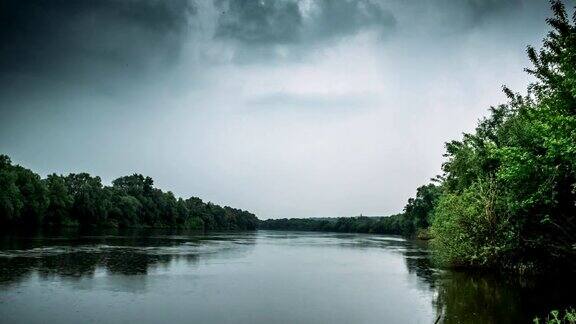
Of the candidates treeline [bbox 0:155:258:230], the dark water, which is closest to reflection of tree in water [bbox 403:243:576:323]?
the dark water

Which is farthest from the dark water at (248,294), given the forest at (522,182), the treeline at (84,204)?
the treeline at (84,204)

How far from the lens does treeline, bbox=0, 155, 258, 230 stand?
264 feet

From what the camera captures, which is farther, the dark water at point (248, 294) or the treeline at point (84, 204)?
the treeline at point (84, 204)

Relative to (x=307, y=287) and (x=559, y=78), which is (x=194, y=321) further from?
(x=559, y=78)

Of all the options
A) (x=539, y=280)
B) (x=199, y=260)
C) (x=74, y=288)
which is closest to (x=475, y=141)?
(x=539, y=280)

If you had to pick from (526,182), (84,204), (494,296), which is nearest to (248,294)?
(494,296)

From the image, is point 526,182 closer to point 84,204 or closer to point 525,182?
point 525,182

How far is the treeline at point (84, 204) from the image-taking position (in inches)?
3169

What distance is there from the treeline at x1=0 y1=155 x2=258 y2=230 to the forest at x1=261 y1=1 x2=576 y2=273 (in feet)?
244

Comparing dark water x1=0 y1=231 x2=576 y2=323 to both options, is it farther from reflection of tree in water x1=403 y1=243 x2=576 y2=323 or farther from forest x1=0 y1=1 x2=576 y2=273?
forest x1=0 y1=1 x2=576 y2=273

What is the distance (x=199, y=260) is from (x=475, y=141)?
85.9 ft

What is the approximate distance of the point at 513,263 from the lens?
101ft

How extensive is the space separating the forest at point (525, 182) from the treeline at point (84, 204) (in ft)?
244

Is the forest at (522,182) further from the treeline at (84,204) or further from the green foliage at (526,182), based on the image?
the treeline at (84,204)
